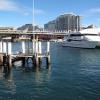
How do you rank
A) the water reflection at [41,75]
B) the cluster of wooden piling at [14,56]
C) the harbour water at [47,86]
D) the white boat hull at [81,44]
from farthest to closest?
the white boat hull at [81,44], the cluster of wooden piling at [14,56], the water reflection at [41,75], the harbour water at [47,86]

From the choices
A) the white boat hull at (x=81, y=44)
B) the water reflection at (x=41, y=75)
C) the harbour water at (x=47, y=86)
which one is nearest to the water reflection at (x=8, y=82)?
the harbour water at (x=47, y=86)

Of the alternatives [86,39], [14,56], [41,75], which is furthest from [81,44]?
[41,75]

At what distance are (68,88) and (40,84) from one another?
4092 mm

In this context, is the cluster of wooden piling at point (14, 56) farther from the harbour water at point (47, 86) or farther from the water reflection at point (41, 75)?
the harbour water at point (47, 86)

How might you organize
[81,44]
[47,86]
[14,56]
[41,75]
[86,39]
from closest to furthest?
[47,86], [41,75], [14,56], [86,39], [81,44]

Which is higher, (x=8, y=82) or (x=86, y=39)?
(x=86, y=39)

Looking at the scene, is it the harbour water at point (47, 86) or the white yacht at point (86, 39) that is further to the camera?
the white yacht at point (86, 39)

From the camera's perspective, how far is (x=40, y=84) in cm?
3825

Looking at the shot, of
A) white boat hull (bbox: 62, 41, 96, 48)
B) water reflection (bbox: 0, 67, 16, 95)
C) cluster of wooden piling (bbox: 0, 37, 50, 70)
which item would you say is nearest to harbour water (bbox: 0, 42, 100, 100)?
water reflection (bbox: 0, 67, 16, 95)

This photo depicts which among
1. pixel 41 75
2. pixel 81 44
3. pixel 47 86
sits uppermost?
pixel 81 44

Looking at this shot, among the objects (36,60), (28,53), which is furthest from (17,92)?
(28,53)

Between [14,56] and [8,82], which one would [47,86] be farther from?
[14,56]

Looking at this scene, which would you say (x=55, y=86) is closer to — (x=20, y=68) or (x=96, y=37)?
(x=20, y=68)

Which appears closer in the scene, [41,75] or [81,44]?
[41,75]
